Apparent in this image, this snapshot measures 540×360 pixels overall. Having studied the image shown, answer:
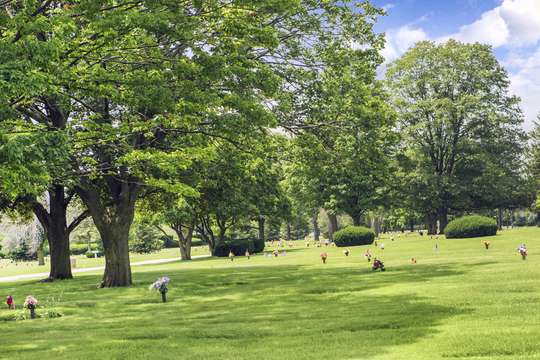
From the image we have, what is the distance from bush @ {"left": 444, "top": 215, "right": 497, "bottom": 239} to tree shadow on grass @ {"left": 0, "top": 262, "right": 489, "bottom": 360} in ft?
83.0

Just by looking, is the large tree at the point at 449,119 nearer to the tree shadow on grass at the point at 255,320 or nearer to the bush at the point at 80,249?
the tree shadow on grass at the point at 255,320

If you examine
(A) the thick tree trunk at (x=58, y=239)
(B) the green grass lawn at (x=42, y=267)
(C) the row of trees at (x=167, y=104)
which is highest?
(C) the row of trees at (x=167, y=104)

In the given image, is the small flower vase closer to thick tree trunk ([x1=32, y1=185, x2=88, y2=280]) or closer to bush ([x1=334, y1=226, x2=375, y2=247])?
thick tree trunk ([x1=32, y1=185, x2=88, y2=280])

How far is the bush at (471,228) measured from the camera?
46344 mm

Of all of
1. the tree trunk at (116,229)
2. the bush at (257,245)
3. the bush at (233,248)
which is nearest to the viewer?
the tree trunk at (116,229)

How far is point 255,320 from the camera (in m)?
13.5

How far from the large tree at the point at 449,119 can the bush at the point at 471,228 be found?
11.3 metres

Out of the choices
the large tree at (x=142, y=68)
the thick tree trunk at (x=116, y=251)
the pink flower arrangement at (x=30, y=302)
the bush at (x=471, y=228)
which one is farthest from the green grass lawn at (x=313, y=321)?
the bush at (x=471, y=228)

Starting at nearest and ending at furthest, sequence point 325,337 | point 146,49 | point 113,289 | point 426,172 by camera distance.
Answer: point 325,337 < point 146,49 < point 113,289 < point 426,172

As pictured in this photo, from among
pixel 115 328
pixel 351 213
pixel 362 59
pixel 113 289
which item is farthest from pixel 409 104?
pixel 115 328

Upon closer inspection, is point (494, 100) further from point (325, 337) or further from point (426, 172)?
point (325, 337)

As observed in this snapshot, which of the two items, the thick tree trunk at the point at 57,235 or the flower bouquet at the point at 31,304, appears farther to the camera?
the thick tree trunk at the point at 57,235

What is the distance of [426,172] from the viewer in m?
59.1

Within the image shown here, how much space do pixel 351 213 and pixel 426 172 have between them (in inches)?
358
